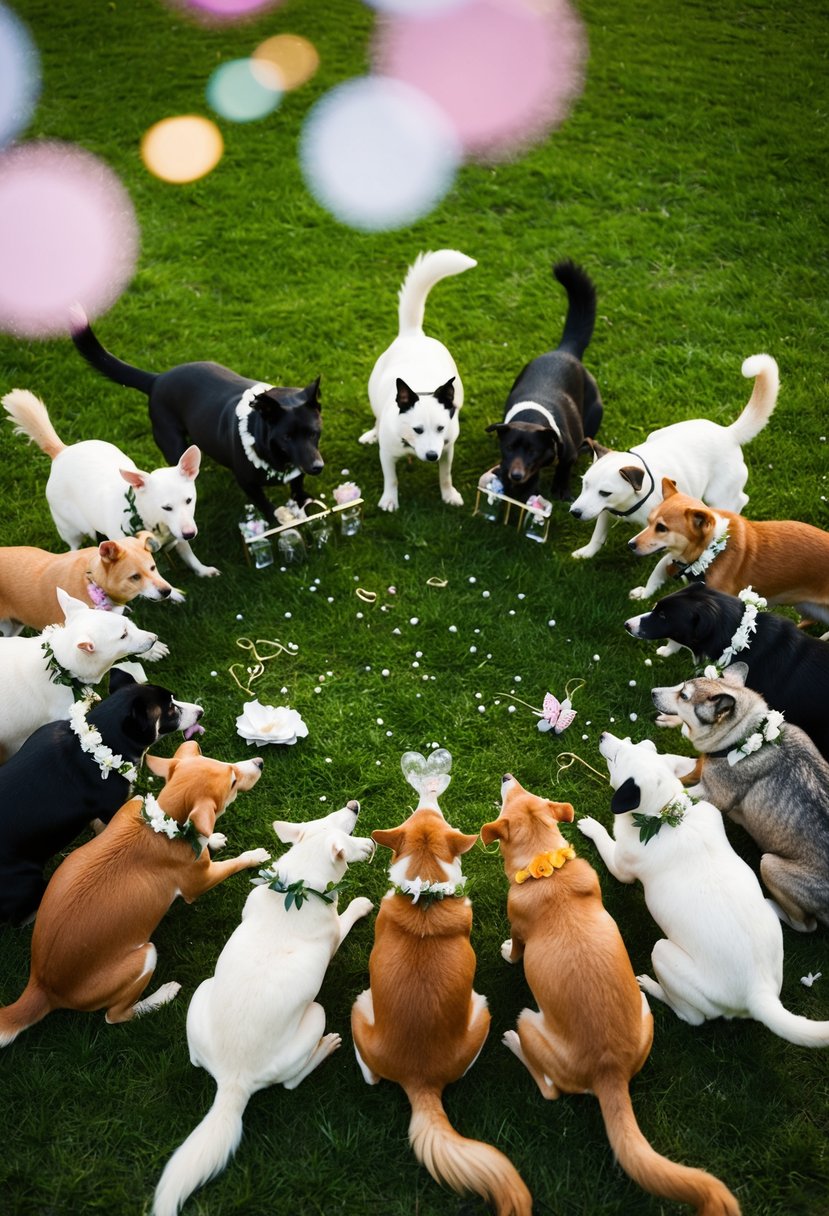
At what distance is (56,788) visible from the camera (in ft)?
13.4

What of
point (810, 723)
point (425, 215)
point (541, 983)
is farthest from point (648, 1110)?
point (425, 215)

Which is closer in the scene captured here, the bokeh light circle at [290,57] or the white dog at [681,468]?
the white dog at [681,468]

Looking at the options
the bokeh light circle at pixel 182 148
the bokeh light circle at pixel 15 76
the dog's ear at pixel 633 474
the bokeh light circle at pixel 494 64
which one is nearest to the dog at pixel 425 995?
the dog's ear at pixel 633 474

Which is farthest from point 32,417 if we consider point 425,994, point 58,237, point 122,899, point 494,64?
point 494,64

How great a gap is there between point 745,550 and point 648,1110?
310 cm

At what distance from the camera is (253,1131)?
145 inches

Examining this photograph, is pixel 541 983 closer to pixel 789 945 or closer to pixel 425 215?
pixel 789 945

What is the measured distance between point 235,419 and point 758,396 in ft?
11.6

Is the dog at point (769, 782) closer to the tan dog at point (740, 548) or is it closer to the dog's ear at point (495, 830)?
the tan dog at point (740, 548)

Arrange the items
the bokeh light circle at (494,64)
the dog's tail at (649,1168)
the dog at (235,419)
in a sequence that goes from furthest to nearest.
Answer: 1. the bokeh light circle at (494,64)
2. the dog at (235,419)
3. the dog's tail at (649,1168)

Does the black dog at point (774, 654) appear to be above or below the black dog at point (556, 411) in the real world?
below

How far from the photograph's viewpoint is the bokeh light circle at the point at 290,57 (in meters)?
10.6

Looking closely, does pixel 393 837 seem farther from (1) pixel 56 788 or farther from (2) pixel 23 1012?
(2) pixel 23 1012

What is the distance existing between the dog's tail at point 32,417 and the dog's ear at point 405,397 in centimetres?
238
